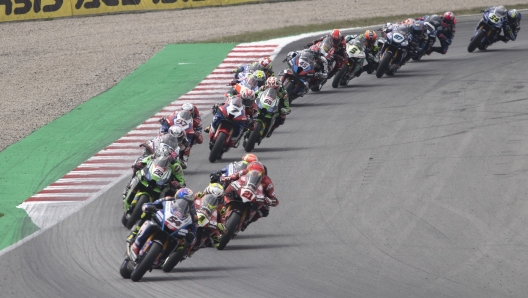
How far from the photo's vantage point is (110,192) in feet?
69.0

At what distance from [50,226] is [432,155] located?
28.9ft

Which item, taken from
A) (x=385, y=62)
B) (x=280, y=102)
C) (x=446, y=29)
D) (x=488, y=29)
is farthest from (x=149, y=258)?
(x=488, y=29)

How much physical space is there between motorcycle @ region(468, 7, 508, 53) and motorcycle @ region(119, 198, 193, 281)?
62.9ft

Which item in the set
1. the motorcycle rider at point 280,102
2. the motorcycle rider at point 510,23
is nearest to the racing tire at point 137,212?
the motorcycle rider at point 280,102

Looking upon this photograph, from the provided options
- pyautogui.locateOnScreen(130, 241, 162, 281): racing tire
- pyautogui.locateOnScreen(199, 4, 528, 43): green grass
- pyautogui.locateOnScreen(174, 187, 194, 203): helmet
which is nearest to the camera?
pyautogui.locateOnScreen(130, 241, 162, 281): racing tire

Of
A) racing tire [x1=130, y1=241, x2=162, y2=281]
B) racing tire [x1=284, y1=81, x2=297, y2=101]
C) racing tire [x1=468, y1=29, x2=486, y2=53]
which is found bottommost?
racing tire [x1=468, y1=29, x2=486, y2=53]

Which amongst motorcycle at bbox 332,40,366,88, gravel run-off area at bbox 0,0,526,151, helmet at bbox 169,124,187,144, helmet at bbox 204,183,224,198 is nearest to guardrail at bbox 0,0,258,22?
gravel run-off area at bbox 0,0,526,151

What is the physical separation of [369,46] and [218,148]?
848 cm

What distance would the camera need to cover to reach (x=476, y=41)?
32.0m

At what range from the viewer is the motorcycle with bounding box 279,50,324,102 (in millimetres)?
26078

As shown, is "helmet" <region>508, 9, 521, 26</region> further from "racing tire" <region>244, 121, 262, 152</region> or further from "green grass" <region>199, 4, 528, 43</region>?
"racing tire" <region>244, 121, 262, 152</region>

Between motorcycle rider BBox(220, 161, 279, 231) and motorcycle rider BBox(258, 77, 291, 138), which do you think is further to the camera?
motorcycle rider BBox(258, 77, 291, 138)

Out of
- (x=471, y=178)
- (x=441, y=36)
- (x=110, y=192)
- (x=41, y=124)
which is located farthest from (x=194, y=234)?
(x=441, y=36)

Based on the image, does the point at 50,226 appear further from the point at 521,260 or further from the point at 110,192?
the point at 521,260
